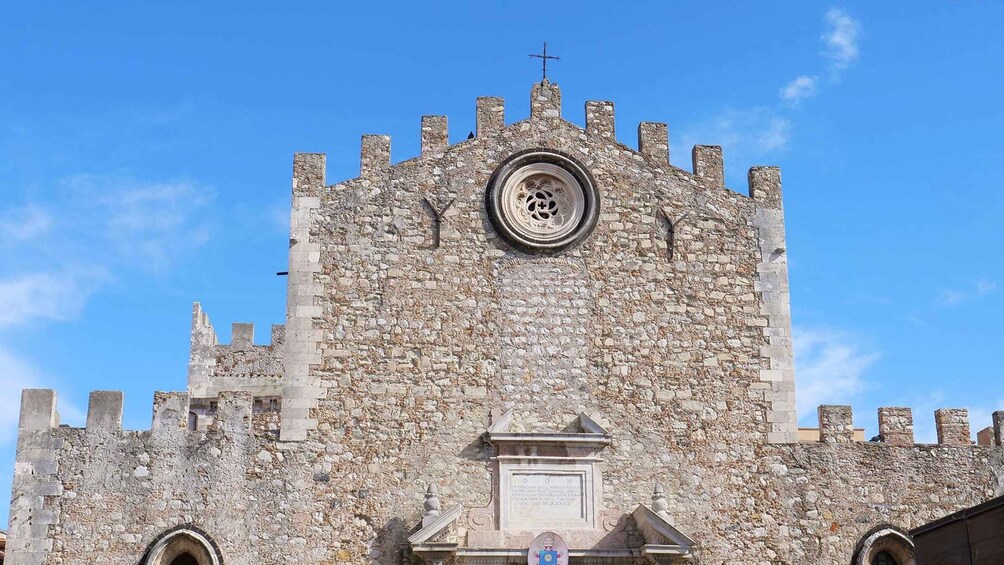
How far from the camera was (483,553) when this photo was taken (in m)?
15.1

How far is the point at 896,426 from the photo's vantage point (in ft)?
54.9

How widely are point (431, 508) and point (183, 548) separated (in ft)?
11.0

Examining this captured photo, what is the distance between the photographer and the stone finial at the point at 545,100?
17656 millimetres

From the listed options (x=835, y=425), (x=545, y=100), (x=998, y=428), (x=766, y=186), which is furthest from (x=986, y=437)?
(x=545, y=100)

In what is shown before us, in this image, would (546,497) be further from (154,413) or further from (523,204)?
(154,413)

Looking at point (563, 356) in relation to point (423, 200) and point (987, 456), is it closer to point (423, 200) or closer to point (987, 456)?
point (423, 200)

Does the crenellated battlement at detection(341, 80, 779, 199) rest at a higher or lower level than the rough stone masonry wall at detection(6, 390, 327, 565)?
higher

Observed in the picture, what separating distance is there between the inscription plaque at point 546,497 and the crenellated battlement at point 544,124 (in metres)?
4.92

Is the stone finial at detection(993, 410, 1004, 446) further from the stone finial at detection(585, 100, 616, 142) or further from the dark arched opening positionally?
the dark arched opening

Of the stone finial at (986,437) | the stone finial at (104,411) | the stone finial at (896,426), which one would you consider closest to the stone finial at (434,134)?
the stone finial at (104,411)

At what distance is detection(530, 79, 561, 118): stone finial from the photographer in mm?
17656

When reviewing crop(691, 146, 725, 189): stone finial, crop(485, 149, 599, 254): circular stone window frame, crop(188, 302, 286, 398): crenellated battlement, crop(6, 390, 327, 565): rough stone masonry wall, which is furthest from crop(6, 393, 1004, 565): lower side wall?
crop(188, 302, 286, 398): crenellated battlement

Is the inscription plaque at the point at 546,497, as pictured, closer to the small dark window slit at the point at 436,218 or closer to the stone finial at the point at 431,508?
the stone finial at the point at 431,508

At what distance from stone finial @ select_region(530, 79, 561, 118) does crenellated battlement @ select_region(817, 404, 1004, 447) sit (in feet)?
19.3
